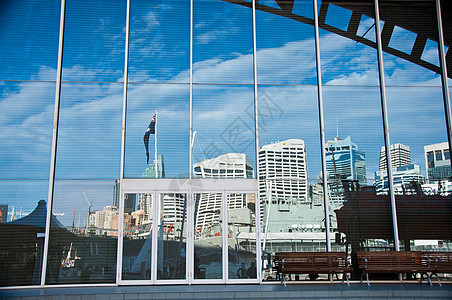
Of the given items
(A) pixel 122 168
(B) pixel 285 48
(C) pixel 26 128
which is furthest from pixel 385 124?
(C) pixel 26 128

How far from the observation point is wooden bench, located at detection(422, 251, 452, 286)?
7477 mm

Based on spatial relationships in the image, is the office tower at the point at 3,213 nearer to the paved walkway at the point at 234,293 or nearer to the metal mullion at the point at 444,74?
the paved walkway at the point at 234,293

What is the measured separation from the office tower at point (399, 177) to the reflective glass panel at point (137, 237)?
459cm

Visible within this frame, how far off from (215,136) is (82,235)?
10.5ft

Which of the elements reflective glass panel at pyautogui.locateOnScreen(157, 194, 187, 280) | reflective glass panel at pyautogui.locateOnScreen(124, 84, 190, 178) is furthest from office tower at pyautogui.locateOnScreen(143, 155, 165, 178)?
reflective glass panel at pyautogui.locateOnScreen(157, 194, 187, 280)

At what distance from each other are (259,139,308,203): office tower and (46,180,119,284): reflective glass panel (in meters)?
3.02

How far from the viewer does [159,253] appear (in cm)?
761

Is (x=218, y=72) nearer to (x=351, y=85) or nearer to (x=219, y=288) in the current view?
(x=351, y=85)

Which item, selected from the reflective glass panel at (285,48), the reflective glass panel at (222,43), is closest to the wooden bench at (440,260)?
the reflective glass panel at (285,48)

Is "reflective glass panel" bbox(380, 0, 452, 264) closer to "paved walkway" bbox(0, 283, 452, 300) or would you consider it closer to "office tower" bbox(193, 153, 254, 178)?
"paved walkway" bbox(0, 283, 452, 300)

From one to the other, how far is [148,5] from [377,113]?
5355 mm

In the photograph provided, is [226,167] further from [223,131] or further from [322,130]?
[322,130]

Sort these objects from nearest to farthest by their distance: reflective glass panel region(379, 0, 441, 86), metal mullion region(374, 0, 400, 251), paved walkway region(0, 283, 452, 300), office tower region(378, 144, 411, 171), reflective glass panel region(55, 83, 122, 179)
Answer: paved walkway region(0, 283, 452, 300), reflective glass panel region(55, 83, 122, 179), metal mullion region(374, 0, 400, 251), office tower region(378, 144, 411, 171), reflective glass panel region(379, 0, 441, 86)

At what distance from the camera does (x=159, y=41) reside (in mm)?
8375
